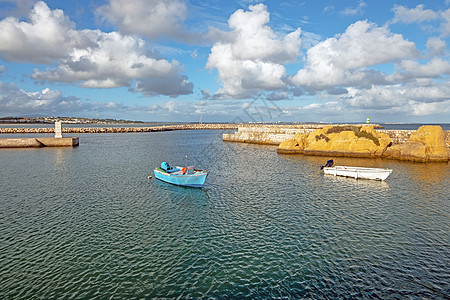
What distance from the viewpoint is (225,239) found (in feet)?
51.5

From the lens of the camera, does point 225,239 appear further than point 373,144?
No

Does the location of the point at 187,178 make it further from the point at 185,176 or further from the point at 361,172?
the point at 361,172

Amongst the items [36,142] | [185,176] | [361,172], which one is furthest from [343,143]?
[36,142]

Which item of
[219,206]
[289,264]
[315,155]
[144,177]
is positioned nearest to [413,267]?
[289,264]

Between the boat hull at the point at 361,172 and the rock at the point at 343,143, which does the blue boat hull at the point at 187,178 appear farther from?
the rock at the point at 343,143

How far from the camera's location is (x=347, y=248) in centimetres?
1453

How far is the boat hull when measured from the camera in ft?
98.5

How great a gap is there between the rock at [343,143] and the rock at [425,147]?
3347 millimetres

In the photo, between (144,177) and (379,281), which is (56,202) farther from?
(379,281)

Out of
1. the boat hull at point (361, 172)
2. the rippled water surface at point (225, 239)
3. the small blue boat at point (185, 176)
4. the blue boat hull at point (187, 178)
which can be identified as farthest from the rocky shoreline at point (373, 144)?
the blue boat hull at point (187, 178)

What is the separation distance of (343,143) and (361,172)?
17.8 meters

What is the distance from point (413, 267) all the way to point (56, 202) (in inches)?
1016

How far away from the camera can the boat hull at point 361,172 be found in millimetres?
30016

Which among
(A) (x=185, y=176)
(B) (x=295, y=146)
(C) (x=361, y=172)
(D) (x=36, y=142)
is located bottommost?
(A) (x=185, y=176)
